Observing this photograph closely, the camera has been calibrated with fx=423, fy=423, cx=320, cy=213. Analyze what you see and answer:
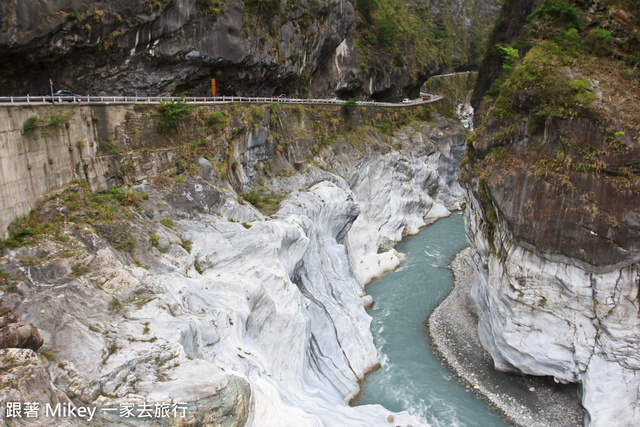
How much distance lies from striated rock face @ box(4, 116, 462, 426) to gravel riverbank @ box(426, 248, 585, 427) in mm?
4125

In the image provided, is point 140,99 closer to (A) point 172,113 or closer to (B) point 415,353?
(A) point 172,113

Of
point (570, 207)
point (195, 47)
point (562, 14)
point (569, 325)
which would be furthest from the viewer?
point (195, 47)

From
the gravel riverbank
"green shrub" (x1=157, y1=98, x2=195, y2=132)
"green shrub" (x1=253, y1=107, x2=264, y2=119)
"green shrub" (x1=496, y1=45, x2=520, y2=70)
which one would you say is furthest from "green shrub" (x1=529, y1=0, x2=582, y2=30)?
"green shrub" (x1=157, y1=98, x2=195, y2=132)

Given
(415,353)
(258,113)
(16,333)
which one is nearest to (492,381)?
(415,353)

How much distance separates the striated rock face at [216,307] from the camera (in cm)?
1019

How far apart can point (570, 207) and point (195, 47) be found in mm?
21272

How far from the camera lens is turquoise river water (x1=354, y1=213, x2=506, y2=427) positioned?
58.3 ft

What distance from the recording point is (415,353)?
21453mm

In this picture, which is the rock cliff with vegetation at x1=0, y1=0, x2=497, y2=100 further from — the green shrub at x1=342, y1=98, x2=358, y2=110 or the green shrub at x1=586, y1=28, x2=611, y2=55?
the green shrub at x1=586, y1=28, x2=611, y2=55

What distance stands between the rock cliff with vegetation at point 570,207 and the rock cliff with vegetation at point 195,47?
16.7 m

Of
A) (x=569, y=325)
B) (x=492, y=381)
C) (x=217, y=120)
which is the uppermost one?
(x=217, y=120)

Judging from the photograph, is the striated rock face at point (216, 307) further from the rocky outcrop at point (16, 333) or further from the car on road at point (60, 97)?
the car on road at point (60, 97)

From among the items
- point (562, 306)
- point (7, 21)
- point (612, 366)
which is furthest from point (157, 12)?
point (612, 366)

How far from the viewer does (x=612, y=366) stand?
1677cm
